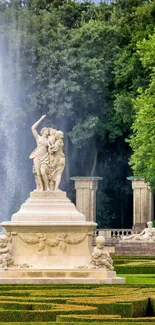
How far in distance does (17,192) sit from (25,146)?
2779 mm

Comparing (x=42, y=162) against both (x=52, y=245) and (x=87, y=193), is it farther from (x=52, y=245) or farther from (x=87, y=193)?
(x=87, y=193)

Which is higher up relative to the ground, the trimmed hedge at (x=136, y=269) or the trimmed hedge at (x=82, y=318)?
the trimmed hedge at (x=136, y=269)

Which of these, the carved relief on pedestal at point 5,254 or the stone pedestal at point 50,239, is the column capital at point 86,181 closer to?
the stone pedestal at point 50,239

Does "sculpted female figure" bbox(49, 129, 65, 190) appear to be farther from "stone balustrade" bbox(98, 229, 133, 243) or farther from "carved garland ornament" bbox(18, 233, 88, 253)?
"stone balustrade" bbox(98, 229, 133, 243)

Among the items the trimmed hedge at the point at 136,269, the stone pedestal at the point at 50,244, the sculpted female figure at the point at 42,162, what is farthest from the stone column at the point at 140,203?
the stone pedestal at the point at 50,244

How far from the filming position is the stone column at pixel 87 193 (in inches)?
3236

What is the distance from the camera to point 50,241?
139ft

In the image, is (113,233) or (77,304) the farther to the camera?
(113,233)

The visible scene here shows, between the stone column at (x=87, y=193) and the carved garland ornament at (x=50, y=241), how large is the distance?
39385 millimetres

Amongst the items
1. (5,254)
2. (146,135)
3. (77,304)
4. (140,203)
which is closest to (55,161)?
(5,254)

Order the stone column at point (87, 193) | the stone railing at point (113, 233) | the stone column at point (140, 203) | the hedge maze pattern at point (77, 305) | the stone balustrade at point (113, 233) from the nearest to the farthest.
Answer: the hedge maze pattern at point (77, 305)
the stone railing at point (113, 233)
the stone balustrade at point (113, 233)
the stone column at point (140, 203)
the stone column at point (87, 193)

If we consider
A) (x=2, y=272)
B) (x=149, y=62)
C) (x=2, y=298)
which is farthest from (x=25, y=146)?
(x=2, y=298)

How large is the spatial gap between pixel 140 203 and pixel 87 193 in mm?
3025

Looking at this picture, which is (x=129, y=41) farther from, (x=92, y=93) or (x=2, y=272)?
(x=2, y=272)
